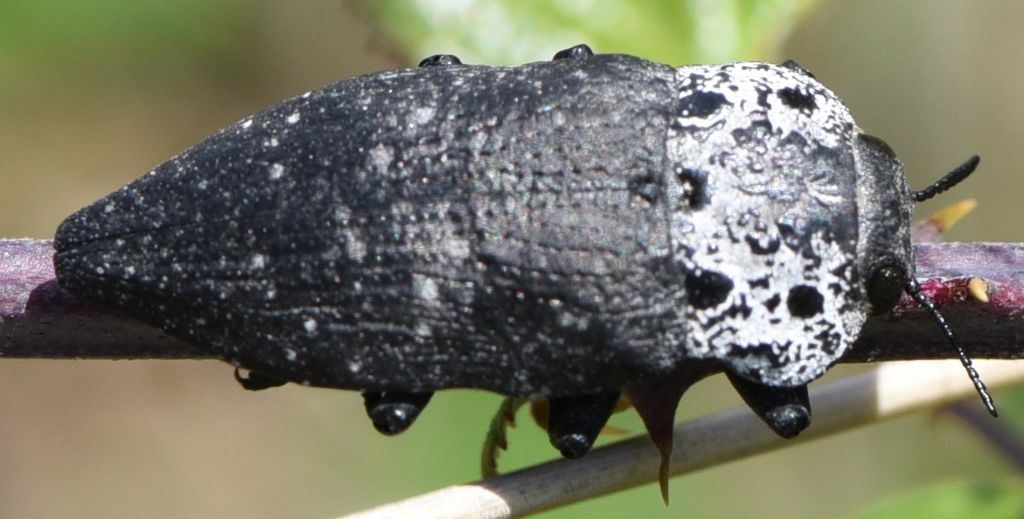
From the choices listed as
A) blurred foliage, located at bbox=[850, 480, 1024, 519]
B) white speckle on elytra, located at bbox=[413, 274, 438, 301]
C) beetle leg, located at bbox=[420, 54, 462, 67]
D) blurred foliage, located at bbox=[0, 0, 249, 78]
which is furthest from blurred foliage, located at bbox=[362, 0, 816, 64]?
blurred foliage, located at bbox=[0, 0, 249, 78]

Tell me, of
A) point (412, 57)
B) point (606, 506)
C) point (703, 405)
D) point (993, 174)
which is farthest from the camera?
point (993, 174)

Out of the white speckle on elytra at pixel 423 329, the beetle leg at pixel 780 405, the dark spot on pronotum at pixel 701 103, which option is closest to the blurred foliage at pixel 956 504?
the beetle leg at pixel 780 405

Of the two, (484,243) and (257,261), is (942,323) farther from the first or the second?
(257,261)

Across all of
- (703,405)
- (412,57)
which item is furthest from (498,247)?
(703,405)

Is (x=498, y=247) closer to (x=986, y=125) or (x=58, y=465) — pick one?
(x=58, y=465)

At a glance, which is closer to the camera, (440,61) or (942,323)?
(942,323)

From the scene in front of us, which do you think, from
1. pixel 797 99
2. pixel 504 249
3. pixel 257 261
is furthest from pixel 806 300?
pixel 257 261

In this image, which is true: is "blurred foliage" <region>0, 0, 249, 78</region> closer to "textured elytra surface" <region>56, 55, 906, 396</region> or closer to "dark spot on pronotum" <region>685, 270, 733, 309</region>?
"textured elytra surface" <region>56, 55, 906, 396</region>

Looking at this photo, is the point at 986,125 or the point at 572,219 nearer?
the point at 572,219
